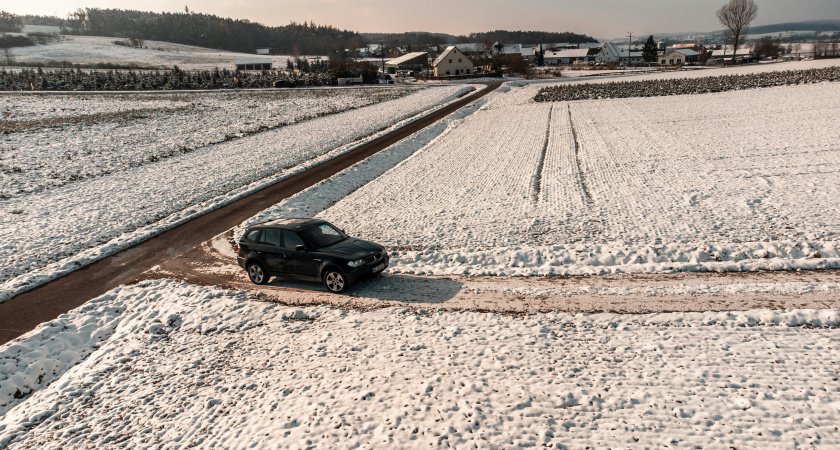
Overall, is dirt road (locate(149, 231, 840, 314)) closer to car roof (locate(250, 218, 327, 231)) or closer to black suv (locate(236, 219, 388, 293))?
black suv (locate(236, 219, 388, 293))

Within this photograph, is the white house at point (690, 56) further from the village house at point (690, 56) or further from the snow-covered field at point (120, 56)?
the snow-covered field at point (120, 56)

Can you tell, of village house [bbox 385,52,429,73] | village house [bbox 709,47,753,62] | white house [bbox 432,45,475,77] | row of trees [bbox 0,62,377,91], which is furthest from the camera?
village house [bbox 385,52,429,73]

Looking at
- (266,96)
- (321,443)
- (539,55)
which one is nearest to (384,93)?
(266,96)

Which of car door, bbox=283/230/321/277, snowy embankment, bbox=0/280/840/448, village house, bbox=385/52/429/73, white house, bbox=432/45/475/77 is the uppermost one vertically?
village house, bbox=385/52/429/73

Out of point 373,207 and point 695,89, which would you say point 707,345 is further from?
point 695,89

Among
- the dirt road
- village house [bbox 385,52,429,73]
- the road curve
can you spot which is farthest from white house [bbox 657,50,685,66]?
the dirt road

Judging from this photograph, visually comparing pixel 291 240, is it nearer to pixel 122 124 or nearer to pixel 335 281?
pixel 335 281

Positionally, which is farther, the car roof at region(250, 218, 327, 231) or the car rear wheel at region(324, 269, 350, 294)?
the car roof at region(250, 218, 327, 231)
